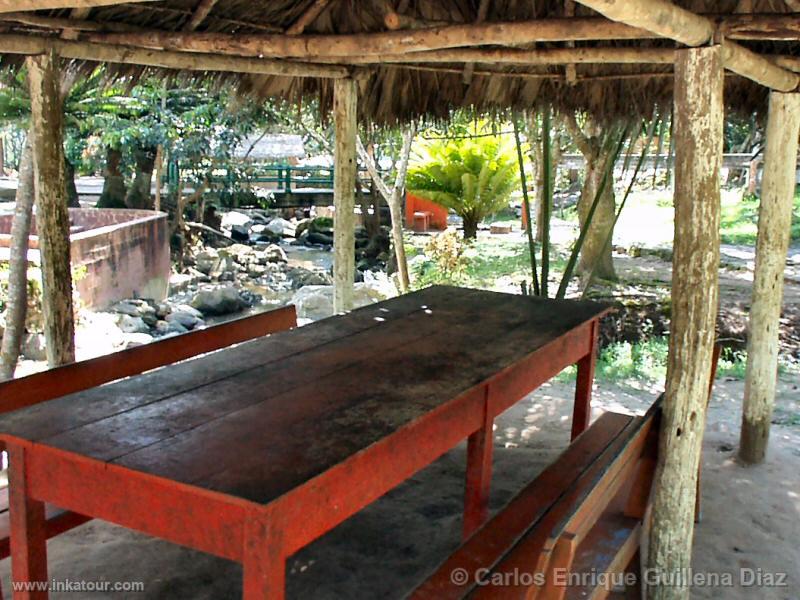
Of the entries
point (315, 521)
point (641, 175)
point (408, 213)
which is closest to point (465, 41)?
point (315, 521)

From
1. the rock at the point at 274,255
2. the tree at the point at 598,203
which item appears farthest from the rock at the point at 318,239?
the tree at the point at 598,203

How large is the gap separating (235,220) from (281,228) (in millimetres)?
1076

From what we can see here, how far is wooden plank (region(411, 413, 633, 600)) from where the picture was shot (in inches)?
82.2

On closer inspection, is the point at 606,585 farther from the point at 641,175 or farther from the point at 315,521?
the point at 641,175

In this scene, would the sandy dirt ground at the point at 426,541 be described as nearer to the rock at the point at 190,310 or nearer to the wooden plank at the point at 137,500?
the wooden plank at the point at 137,500

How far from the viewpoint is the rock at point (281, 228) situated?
18.6 meters

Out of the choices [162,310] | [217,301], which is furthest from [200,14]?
[217,301]

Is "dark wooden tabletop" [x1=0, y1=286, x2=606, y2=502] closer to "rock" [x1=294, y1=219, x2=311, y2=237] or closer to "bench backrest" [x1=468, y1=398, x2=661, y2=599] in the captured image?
"bench backrest" [x1=468, y1=398, x2=661, y2=599]

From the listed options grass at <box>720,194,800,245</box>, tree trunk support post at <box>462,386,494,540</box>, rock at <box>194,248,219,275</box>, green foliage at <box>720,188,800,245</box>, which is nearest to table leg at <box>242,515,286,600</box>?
tree trunk support post at <box>462,386,494,540</box>

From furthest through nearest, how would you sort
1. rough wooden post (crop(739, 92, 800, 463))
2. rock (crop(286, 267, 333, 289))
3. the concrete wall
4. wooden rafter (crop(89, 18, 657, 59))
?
1. rock (crop(286, 267, 333, 289))
2. the concrete wall
3. rough wooden post (crop(739, 92, 800, 463))
4. wooden rafter (crop(89, 18, 657, 59))

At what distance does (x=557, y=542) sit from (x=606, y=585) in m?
0.57

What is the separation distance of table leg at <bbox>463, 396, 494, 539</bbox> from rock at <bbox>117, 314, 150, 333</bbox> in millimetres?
7589

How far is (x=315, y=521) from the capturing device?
1764 millimetres

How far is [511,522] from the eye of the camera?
243cm
